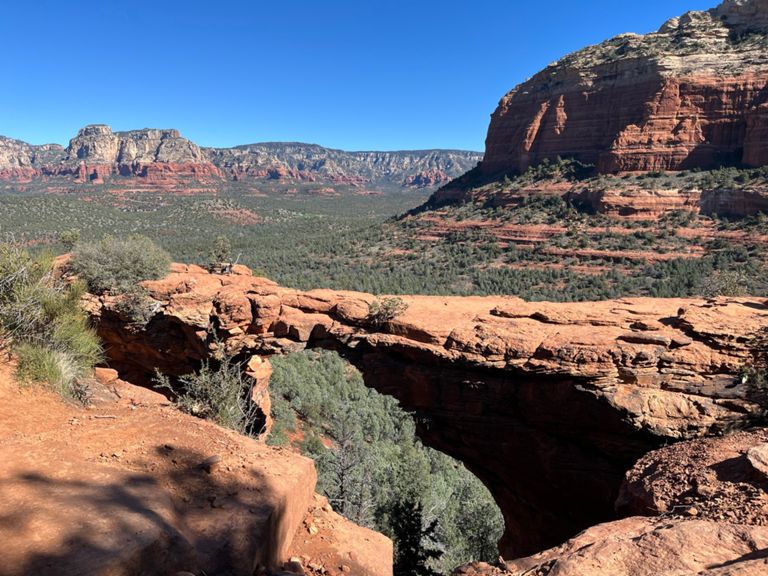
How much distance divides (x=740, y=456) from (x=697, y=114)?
2104 inches

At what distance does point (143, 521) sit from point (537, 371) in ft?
22.6

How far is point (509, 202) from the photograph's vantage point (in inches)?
2051

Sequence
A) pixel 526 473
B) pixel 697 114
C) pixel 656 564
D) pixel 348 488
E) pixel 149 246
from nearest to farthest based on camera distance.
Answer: pixel 656 564 → pixel 526 473 → pixel 348 488 → pixel 149 246 → pixel 697 114

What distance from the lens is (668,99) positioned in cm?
4681

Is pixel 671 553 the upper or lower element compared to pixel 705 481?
upper

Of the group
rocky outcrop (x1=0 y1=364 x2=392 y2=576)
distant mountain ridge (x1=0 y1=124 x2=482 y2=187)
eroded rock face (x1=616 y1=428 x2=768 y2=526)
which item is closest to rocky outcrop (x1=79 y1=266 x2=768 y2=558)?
eroded rock face (x1=616 y1=428 x2=768 y2=526)

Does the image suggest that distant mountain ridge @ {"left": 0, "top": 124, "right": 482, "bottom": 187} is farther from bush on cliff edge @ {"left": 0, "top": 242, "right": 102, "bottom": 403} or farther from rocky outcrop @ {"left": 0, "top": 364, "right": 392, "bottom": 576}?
rocky outcrop @ {"left": 0, "top": 364, "right": 392, "bottom": 576}

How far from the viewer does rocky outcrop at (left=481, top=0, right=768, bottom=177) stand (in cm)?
4338

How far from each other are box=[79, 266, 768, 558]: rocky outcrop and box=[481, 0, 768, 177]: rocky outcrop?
147 ft

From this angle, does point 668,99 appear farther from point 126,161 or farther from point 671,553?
point 126,161

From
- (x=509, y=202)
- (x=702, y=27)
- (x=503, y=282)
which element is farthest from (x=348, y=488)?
(x=702, y=27)

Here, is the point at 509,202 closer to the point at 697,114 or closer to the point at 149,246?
the point at 697,114

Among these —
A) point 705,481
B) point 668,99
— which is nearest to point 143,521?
point 705,481

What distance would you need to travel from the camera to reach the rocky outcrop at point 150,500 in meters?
3.11
